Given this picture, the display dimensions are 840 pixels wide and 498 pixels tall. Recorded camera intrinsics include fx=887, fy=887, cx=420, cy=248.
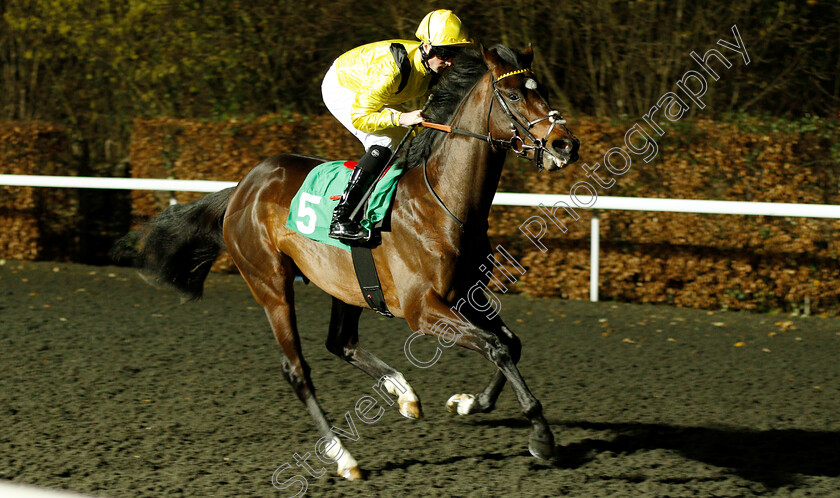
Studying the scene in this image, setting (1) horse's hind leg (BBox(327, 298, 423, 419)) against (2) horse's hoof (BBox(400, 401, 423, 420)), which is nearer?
(2) horse's hoof (BBox(400, 401, 423, 420))

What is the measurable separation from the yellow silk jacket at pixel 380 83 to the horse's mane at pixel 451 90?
0.54 ft

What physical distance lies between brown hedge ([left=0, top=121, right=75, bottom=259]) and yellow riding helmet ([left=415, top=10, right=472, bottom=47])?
6.54 meters

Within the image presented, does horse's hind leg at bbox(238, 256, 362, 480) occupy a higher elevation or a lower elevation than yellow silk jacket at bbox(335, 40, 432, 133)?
lower

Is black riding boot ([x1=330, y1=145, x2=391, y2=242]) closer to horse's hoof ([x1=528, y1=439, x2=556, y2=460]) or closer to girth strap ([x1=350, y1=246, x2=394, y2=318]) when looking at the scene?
girth strap ([x1=350, y1=246, x2=394, y2=318])

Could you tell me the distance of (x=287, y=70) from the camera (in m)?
9.78

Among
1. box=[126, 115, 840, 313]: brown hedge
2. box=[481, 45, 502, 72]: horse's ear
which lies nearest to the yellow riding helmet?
box=[481, 45, 502, 72]: horse's ear

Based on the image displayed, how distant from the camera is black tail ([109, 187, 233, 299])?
493 centimetres

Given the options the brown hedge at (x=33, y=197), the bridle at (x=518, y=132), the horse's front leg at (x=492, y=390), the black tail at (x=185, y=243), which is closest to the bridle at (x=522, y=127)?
the bridle at (x=518, y=132)

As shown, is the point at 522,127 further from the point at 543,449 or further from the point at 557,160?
the point at 543,449

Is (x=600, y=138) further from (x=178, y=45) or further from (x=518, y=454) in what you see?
(x=178, y=45)

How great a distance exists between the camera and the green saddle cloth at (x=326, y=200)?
395 centimetres

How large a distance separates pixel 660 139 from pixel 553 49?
1.86m

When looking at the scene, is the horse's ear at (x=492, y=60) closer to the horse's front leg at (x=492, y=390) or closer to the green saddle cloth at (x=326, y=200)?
the green saddle cloth at (x=326, y=200)

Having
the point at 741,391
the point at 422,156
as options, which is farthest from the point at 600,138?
the point at 422,156
